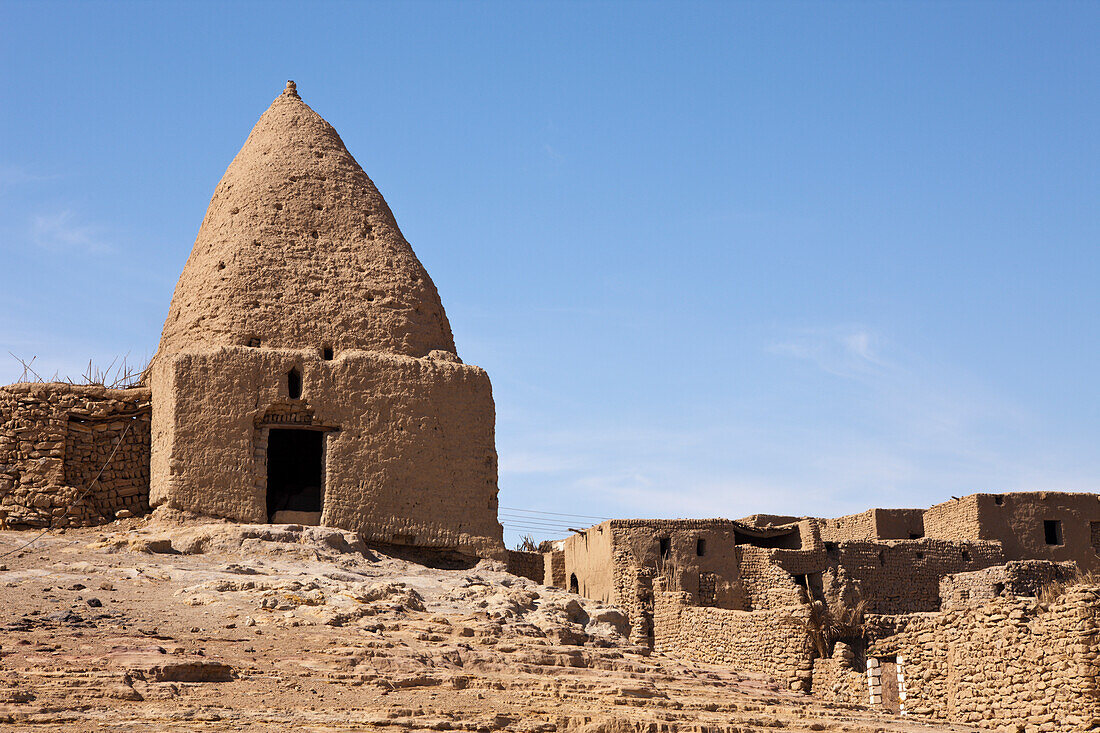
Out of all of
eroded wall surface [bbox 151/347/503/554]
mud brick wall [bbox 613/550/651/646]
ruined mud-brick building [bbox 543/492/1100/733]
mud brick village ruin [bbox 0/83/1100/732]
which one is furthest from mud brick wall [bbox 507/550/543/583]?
eroded wall surface [bbox 151/347/503/554]

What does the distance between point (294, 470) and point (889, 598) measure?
14.0 metres

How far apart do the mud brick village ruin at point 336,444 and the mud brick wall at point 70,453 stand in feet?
0.06

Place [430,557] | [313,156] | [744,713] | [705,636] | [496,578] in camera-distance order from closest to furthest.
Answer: [744,713] → [496,578] → [430,557] → [313,156] → [705,636]

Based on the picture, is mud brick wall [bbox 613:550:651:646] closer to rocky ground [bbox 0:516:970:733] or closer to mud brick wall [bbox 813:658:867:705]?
mud brick wall [bbox 813:658:867:705]

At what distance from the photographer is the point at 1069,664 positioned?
12117 millimetres

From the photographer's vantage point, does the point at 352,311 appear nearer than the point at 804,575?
Yes

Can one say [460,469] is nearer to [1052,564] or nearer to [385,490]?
[385,490]

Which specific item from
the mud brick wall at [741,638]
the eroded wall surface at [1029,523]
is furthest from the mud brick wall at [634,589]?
the eroded wall surface at [1029,523]

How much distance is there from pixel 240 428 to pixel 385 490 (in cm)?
168

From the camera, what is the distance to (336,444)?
48.0 ft

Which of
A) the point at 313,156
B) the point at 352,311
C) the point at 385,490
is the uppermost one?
the point at 313,156

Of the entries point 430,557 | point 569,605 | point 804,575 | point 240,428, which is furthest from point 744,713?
point 804,575

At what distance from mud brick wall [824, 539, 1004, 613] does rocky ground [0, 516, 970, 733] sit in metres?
13.6

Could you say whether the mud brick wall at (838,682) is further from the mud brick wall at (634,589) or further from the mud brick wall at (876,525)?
the mud brick wall at (876,525)
